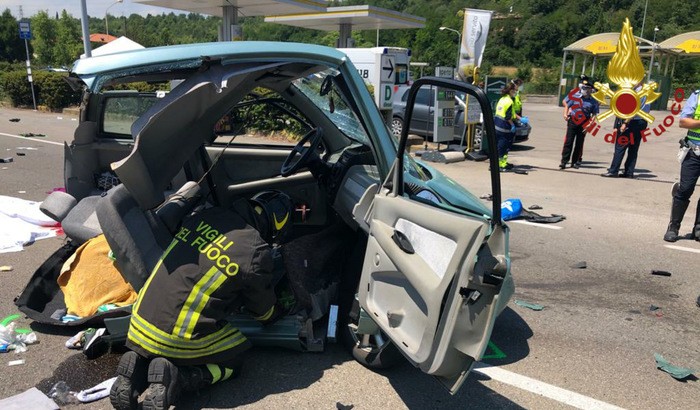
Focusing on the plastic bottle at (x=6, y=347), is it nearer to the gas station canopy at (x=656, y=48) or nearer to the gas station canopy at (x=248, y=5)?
the gas station canopy at (x=248, y=5)

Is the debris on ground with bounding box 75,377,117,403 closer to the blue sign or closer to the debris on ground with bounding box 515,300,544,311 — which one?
the debris on ground with bounding box 515,300,544,311

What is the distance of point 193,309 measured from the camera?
9.21 feet

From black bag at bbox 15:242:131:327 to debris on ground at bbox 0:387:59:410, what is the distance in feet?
2.03

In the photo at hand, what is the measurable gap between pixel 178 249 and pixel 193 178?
146 cm

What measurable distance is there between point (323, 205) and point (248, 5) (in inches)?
646

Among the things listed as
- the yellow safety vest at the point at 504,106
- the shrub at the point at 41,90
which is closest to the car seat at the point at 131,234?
the yellow safety vest at the point at 504,106

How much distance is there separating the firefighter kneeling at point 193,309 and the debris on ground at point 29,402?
1.44 feet

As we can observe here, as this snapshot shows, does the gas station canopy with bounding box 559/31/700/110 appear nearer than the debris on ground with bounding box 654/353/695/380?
No

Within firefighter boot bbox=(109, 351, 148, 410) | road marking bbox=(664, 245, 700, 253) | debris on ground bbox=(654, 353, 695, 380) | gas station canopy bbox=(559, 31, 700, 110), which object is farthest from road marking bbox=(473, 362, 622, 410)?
gas station canopy bbox=(559, 31, 700, 110)

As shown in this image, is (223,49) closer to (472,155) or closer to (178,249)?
(178,249)

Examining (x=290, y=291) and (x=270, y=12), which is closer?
(x=290, y=291)

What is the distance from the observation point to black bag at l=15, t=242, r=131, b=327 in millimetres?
3559

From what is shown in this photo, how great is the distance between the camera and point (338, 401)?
9.86ft

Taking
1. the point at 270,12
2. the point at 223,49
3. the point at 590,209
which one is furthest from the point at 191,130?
the point at 270,12
